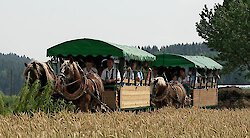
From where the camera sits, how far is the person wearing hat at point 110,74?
17.0 m

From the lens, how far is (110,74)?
17.0 m

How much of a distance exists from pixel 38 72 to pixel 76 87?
121 centimetres

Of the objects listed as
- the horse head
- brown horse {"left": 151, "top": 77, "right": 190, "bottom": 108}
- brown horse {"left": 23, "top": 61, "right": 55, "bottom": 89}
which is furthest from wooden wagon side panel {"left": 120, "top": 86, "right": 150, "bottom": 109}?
brown horse {"left": 23, "top": 61, "right": 55, "bottom": 89}

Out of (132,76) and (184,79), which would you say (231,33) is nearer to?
(184,79)

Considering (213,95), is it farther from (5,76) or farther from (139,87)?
(5,76)

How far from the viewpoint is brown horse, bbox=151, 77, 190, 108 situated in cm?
2148

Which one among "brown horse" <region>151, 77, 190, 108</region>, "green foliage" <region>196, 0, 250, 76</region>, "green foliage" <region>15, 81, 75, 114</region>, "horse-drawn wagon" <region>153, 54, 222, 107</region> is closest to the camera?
"green foliage" <region>15, 81, 75, 114</region>

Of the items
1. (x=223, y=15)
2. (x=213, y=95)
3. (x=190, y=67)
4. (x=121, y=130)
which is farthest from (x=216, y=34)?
(x=121, y=130)

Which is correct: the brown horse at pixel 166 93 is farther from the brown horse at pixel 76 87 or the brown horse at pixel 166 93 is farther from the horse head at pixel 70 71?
the horse head at pixel 70 71

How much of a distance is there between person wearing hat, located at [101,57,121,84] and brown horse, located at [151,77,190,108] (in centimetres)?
450

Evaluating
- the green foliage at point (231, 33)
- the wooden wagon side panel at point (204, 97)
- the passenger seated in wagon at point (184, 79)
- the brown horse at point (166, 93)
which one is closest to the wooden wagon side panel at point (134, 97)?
the brown horse at point (166, 93)

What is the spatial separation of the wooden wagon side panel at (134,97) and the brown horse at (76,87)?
68.3 inches

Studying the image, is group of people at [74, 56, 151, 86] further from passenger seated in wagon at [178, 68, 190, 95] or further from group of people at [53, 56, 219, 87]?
passenger seated in wagon at [178, 68, 190, 95]

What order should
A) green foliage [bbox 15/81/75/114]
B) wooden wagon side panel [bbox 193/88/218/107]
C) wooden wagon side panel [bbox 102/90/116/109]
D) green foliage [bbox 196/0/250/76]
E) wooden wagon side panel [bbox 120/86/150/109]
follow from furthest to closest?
green foliage [bbox 196/0/250/76]
wooden wagon side panel [bbox 193/88/218/107]
wooden wagon side panel [bbox 120/86/150/109]
wooden wagon side panel [bbox 102/90/116/109]
green foliage [bbox 15/81/75/114]
